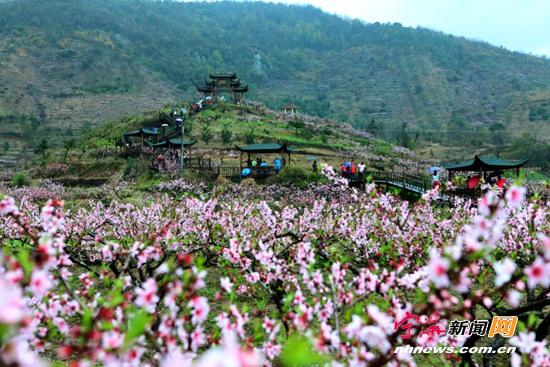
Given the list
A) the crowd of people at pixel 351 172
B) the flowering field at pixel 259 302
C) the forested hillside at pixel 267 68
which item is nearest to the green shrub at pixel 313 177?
the crowd of people at pixel 351 172

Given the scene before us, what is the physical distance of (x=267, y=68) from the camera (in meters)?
135

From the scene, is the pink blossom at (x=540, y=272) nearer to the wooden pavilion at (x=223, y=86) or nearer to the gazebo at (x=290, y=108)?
the wooden pavilion at (x=223, y=86)

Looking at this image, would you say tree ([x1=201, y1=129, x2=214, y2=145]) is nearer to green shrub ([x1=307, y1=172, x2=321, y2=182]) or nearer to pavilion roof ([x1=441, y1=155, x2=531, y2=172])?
green shrub ([x1=307, y1=172, x2=321, y2=182])

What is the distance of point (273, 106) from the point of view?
283 feet

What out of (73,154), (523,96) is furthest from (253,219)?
(523,96)

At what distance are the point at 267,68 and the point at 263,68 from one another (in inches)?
72.2

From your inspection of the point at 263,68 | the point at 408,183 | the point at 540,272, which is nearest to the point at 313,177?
the point at 408,183

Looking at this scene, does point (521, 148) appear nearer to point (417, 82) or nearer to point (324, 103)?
point (324, 103)

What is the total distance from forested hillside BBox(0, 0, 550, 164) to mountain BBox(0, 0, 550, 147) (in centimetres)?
49

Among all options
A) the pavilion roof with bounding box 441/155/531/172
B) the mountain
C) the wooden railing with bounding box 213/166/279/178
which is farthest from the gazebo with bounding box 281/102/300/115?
the pavilion roof with bounding box 441/155/531/172

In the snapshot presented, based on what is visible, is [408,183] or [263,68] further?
[263,68]

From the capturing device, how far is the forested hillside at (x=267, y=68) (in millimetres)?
75688

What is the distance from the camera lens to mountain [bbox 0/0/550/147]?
75.7 meters

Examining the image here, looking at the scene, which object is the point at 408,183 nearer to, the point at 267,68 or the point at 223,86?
the point at 223,86
